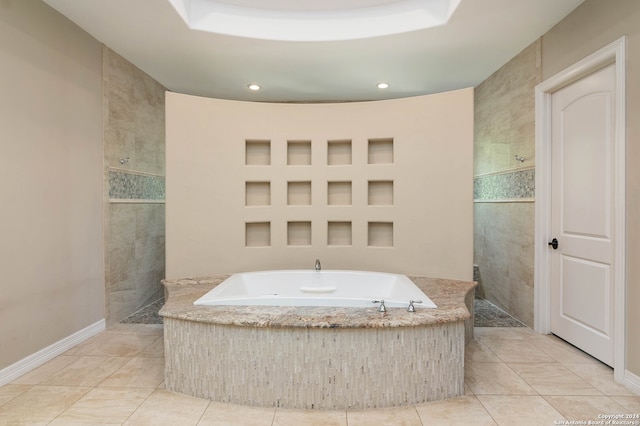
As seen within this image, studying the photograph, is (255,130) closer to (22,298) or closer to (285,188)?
(285,188)

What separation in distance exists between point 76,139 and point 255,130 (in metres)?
1.37

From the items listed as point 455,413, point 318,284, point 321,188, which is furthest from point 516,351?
point 321,188

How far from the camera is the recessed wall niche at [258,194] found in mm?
3074

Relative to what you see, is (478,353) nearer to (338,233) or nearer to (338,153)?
(338,233)

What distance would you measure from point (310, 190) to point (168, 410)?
191cm

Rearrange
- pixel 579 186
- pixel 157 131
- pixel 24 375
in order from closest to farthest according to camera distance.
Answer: pixel 24 375, pixel 579 186, pixel 157 131

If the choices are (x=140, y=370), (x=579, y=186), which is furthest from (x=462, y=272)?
(x=140, y=370)

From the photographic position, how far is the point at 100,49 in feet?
9.73

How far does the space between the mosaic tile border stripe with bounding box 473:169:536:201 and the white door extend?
9.4 inches

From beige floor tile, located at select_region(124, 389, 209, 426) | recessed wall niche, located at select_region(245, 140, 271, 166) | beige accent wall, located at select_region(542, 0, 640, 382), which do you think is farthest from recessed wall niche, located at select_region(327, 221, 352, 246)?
beige accent wall, located at select_region(542, 0, 640, 382)

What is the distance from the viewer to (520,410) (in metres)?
1.83

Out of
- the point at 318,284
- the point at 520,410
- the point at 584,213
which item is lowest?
the point at 520,410

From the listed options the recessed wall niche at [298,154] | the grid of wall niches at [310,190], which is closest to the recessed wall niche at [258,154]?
the grid of wall niches at [310,190]

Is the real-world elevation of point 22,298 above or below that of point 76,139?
below
